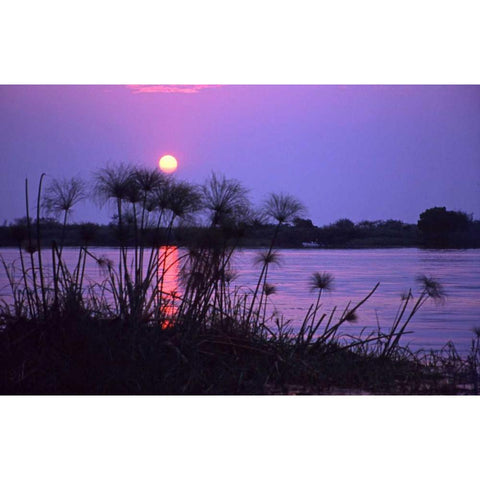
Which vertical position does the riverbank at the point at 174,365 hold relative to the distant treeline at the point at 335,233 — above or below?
below

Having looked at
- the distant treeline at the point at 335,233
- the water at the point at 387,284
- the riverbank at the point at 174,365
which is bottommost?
the riverbank at the point at 174,365

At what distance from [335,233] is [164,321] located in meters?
1.46

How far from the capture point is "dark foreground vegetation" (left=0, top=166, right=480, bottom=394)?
11.4ft

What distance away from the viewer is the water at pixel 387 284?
14.4ft

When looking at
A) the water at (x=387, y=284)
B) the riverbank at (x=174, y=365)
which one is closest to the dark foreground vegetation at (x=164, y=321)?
the riverbank at (x=174, y=365)

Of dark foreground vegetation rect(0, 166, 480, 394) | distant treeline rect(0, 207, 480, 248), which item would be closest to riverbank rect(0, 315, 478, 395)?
dark foreground vegetation rect(0, 166, 480, 394)

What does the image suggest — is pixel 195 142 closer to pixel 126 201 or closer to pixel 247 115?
pixel 247 115

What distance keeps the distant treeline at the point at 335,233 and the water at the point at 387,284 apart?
0.07 meters

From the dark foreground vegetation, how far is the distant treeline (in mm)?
33

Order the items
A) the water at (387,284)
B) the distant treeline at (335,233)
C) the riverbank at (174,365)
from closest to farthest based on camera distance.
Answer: the riverbank at (174,365) < the distant treeline at (335,233) < the water at (387,284)

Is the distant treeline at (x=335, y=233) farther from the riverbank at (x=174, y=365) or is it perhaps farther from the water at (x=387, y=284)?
the riverbank at (x=174, y=365)

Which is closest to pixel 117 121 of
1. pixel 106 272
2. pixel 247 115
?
pixel 247 115

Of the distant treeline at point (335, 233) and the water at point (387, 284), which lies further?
the water at point (387, 284)
